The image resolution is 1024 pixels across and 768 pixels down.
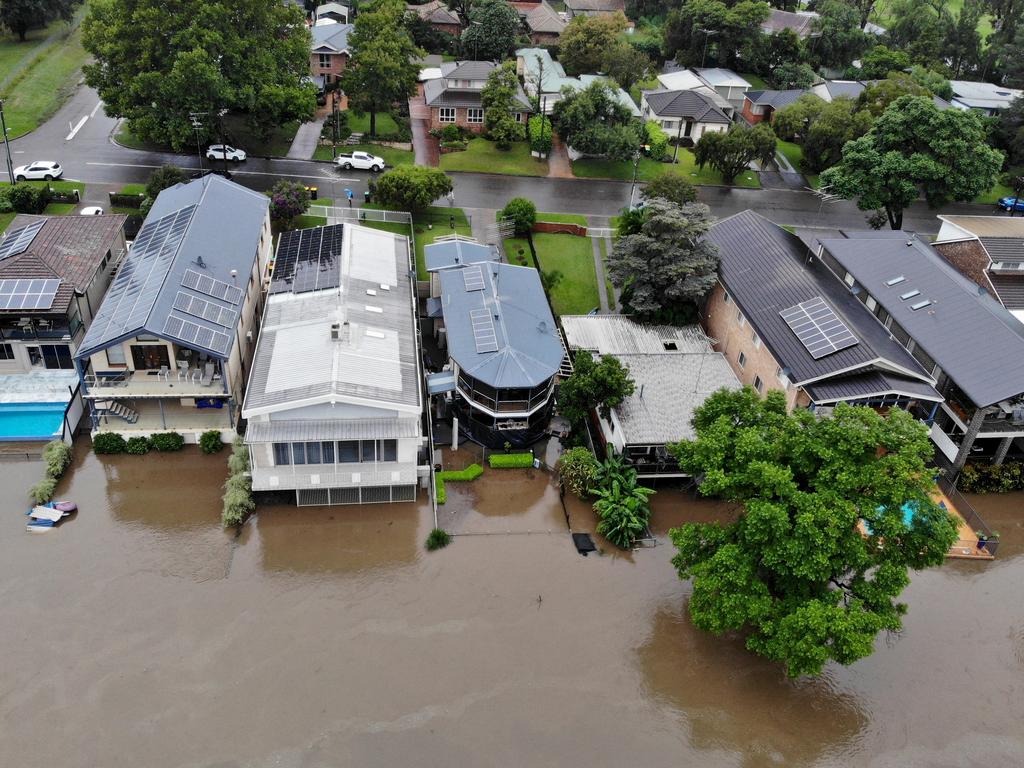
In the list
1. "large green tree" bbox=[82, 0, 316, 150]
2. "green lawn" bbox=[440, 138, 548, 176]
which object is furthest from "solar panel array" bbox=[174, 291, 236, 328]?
"green lawn" bbox=[440, 138, 548, 176]

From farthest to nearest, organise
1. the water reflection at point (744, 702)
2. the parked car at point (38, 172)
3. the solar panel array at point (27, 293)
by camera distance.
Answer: the parked car at point (38, 172) → the solar panel array at point (27, 293) → the water reflection at point (744, 702)

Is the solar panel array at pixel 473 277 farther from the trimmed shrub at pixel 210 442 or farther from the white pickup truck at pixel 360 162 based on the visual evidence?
the white pickup truck at pixel 360 162

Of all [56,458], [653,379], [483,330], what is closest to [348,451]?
[483,330]

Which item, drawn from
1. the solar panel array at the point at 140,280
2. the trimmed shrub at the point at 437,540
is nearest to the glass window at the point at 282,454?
the trimmed shrub at the point at 437,540

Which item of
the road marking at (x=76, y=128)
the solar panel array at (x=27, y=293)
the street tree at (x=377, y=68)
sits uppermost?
the street tree at (x=377, y=68)

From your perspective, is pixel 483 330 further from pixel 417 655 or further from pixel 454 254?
pixel 417 655

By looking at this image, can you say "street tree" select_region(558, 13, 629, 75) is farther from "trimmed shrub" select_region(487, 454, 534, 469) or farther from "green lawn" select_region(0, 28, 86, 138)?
"trimmed shrub" select_region(487, 454, 534, 469)
